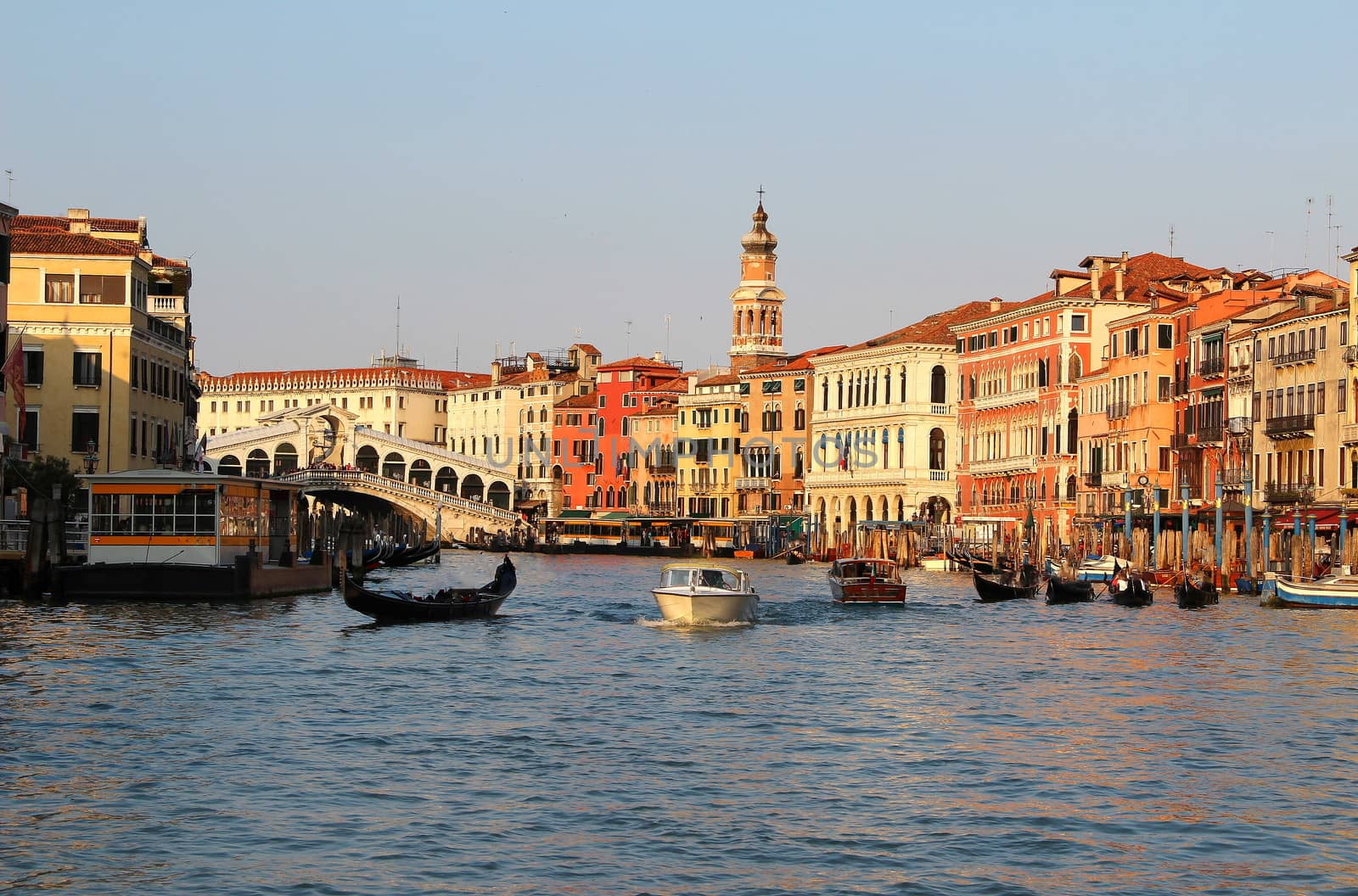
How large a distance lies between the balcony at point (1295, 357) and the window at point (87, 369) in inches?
1045

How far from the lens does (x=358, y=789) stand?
15.9 m

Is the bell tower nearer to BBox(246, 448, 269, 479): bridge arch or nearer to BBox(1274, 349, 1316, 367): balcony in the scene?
BBox(246, 448, 269, 479): bridge arch

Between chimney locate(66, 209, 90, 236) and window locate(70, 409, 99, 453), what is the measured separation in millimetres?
5564

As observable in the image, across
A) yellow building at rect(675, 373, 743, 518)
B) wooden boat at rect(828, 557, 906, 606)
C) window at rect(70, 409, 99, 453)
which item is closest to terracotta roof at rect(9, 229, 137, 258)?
window at rect(70, 409, 99, 453)

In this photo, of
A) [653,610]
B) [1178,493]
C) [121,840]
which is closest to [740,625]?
[653,610]

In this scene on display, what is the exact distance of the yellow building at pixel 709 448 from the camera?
9400 cm

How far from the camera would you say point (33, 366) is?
4619 centimetres

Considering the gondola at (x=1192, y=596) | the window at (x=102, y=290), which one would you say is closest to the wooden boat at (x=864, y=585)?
the gondola at (x=1192, y=596)

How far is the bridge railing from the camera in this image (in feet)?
271

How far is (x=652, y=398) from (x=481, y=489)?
1356 cm

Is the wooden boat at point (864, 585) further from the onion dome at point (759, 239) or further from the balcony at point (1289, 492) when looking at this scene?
the onion dome at point (759, 239)

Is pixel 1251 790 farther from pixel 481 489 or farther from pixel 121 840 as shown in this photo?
pixel 481 489

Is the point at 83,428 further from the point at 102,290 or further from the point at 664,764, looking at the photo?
the point at 664,764

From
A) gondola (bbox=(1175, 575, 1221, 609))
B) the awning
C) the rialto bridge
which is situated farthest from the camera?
the rialto bridge
